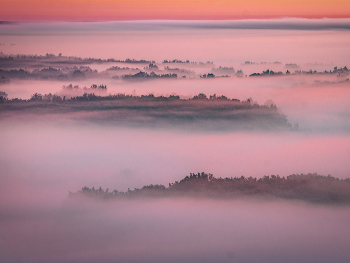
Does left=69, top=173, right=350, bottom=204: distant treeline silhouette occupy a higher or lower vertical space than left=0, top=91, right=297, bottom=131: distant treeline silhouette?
lower

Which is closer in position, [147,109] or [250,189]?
[250,189]

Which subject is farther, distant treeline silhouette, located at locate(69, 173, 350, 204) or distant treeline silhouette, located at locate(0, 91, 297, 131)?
distant treeline silhouette, located at locate(0, 91, 297, 131)

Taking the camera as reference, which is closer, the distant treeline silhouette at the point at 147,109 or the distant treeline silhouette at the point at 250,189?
the distant treeline silhouette at the point at 250,189

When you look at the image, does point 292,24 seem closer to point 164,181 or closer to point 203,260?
point 164,181

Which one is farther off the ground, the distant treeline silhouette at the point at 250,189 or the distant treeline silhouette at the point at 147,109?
the distant treeline silhouette at the point at 147,109

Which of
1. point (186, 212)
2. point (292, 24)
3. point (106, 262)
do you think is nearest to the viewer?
point (106, 262)

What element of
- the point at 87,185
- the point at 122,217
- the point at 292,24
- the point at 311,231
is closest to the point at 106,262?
the point at 122,217

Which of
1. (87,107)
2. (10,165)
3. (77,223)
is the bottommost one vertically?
(77,223)

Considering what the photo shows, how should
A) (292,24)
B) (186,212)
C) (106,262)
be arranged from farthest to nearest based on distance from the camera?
1. (292,24)
2. (186,212)
3. (106,262)
